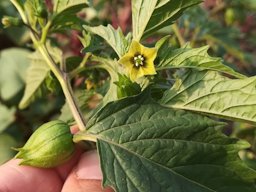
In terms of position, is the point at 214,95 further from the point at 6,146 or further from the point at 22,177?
the point at 6,146

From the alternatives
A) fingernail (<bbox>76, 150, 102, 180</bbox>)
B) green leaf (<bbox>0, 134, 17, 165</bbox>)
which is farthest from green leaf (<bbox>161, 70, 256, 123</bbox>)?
green leaf (<bbox>0, 134, 17, 165</bbox>)

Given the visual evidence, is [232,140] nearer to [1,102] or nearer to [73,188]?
[73,188]

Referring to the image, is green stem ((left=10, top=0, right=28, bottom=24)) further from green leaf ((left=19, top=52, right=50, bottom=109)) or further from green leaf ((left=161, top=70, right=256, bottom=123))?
green leaf ((left=161, top=70, right=256, bottom=123))

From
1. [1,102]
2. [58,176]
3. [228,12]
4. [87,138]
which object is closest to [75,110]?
[87,138]

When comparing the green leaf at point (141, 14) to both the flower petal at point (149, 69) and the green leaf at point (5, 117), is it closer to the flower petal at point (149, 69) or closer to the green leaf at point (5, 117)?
the flower petal at point (149, 69)

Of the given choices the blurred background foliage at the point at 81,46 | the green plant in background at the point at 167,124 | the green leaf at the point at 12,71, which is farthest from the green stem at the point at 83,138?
the green leaf at the point at 12,71

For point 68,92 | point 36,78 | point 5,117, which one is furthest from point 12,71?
point 68,92
